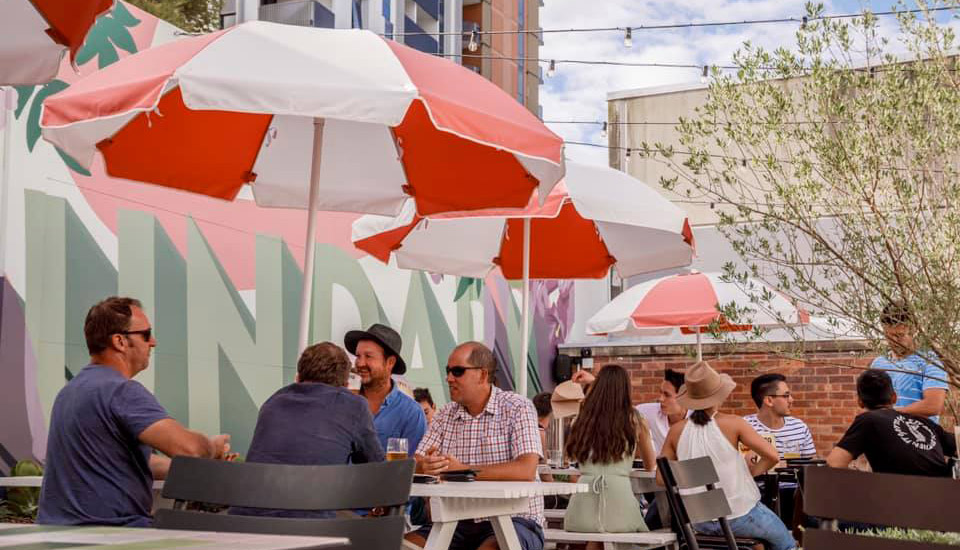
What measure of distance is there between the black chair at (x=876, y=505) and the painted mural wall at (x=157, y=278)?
184 inches

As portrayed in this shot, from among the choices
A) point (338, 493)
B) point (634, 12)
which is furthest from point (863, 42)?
point (634, 12)

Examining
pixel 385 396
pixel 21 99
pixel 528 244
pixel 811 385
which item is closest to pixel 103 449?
pixel 385 396

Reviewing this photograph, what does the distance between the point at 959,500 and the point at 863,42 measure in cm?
272

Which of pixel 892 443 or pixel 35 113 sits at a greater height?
pixel 35 113

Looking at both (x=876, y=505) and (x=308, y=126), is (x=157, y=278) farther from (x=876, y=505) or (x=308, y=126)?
(x=876, y=505)

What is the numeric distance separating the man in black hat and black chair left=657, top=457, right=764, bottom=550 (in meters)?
1.92

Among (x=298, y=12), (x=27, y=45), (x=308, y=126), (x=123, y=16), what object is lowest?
(x=27, y=45)

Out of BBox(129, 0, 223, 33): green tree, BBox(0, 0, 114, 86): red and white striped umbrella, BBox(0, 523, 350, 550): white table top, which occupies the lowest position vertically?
BBox(0, 523, 350, 550): white table top

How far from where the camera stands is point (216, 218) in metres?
7.76

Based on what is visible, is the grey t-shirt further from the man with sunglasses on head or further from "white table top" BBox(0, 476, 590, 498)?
"white table top" BBox(0, 476, 590, 498)

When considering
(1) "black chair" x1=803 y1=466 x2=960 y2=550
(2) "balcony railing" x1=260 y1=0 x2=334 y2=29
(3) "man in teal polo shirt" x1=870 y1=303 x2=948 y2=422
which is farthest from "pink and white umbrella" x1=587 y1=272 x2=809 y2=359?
(2) "balcony railing" x1=260 y1=0 x2=334 y2=29

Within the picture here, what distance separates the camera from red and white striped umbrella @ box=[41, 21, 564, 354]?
399 cm

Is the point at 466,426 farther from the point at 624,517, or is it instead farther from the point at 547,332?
the point at 547,332

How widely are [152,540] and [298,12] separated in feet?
116
